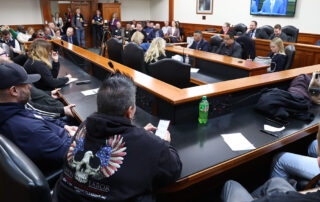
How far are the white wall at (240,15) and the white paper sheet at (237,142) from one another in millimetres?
6263

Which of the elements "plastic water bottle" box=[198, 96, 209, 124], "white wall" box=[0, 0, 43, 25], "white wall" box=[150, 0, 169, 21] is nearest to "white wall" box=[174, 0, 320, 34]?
"white wall" box=[150, 0, 169, 21]

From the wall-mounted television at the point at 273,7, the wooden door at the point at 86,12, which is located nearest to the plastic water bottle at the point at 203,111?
the wall-mounted television at the point at 273,7

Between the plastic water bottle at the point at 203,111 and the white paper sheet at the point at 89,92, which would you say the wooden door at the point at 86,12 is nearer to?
the white paper sheet at the point at 89,92

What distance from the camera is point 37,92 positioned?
2.33 metres

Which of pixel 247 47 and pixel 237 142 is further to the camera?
pixel 247 47

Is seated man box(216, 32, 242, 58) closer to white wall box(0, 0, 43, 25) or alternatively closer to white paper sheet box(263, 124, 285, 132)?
white paper sheet box(263, 124, 285, 132)

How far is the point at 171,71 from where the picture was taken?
123 inches

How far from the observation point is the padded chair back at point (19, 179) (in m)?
0.84

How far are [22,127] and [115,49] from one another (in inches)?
153

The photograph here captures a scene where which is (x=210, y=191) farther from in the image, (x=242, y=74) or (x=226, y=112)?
(x=242, y=74)

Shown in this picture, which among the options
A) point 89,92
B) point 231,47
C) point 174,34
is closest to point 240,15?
point 174,34

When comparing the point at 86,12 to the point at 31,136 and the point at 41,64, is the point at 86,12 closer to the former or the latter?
the point at 41,64

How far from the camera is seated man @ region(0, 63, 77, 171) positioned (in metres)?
1.41

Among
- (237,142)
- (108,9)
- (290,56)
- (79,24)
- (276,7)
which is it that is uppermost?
(108,9)
